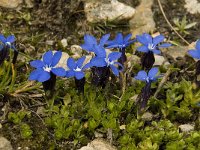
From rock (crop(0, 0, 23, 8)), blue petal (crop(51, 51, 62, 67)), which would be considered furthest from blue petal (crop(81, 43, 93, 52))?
rock (crop(0, 0, 23, 8))

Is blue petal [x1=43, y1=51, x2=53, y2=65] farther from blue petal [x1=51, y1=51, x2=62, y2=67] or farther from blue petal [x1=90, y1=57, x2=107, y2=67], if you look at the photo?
blue petal [x1=90, y1=57, x2=107, y2=67]

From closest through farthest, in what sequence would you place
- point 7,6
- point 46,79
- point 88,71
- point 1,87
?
1. point 46,79
2. point 1,87
3. point 88,71
4. point 7,6

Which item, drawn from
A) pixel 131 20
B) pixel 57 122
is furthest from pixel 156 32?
pixel 57 122

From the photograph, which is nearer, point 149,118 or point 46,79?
point 46,79

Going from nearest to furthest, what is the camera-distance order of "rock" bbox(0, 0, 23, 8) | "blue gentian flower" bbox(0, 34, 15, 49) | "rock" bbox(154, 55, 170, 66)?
1. "blue gentian flower" bbox(0, 34, 15, 49)
2. "rock" bbox(154, 55, 170, 66)
3. "rock" bbox(0, 0, 23, 8)

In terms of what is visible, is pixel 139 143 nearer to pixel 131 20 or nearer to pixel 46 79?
pixel 46 79

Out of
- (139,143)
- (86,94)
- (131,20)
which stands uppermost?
(131,20)
